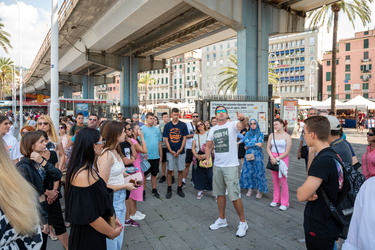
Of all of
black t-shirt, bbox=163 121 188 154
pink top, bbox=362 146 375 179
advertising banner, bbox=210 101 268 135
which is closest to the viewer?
pink top, bbox=362 146 375 179

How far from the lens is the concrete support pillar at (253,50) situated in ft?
46.0

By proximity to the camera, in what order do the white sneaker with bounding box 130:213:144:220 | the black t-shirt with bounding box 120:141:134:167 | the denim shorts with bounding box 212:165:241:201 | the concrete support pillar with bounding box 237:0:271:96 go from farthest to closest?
the concrete support pillar with bounding box 237:0:271:96 → the white sneaker with bounding box 130:213:144:220 → the black t-shirt with bounding box 120:141:134:167 → the denim shorts with bounding box 212:165:241:201

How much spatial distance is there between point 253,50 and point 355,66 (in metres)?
56.7

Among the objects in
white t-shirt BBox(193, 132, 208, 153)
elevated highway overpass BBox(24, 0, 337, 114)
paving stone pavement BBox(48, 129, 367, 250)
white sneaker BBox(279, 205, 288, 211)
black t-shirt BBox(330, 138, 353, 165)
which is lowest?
paving stone pavement BBox(48, 129, 367, 250)

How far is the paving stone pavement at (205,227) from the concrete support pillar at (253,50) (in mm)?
9295

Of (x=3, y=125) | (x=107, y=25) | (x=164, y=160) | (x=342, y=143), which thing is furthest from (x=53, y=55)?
(x=107, y=25)

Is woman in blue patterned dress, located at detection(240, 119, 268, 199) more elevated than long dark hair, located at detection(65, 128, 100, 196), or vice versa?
long dark hair, located at detection(65, 128, 100, 196)

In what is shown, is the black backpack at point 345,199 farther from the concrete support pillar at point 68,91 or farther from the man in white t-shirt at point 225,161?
the concrete support pillar at point 68,91

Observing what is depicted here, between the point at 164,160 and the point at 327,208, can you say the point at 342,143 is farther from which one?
the point at 164,160

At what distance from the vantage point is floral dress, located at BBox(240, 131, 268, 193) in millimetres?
5914

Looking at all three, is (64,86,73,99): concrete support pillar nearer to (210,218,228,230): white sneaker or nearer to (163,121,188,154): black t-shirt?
(163,121,188,154): black t-shirt

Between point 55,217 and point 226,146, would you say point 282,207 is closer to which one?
point 226,146

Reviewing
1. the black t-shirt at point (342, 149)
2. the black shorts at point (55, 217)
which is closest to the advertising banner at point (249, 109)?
the black t-shirt at point (342, 149)

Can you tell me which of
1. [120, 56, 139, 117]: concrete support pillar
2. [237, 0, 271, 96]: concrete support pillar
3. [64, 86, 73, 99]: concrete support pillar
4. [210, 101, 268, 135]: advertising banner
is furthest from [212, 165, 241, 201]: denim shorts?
[64, 86, 73, 99]: concrete support pillar
